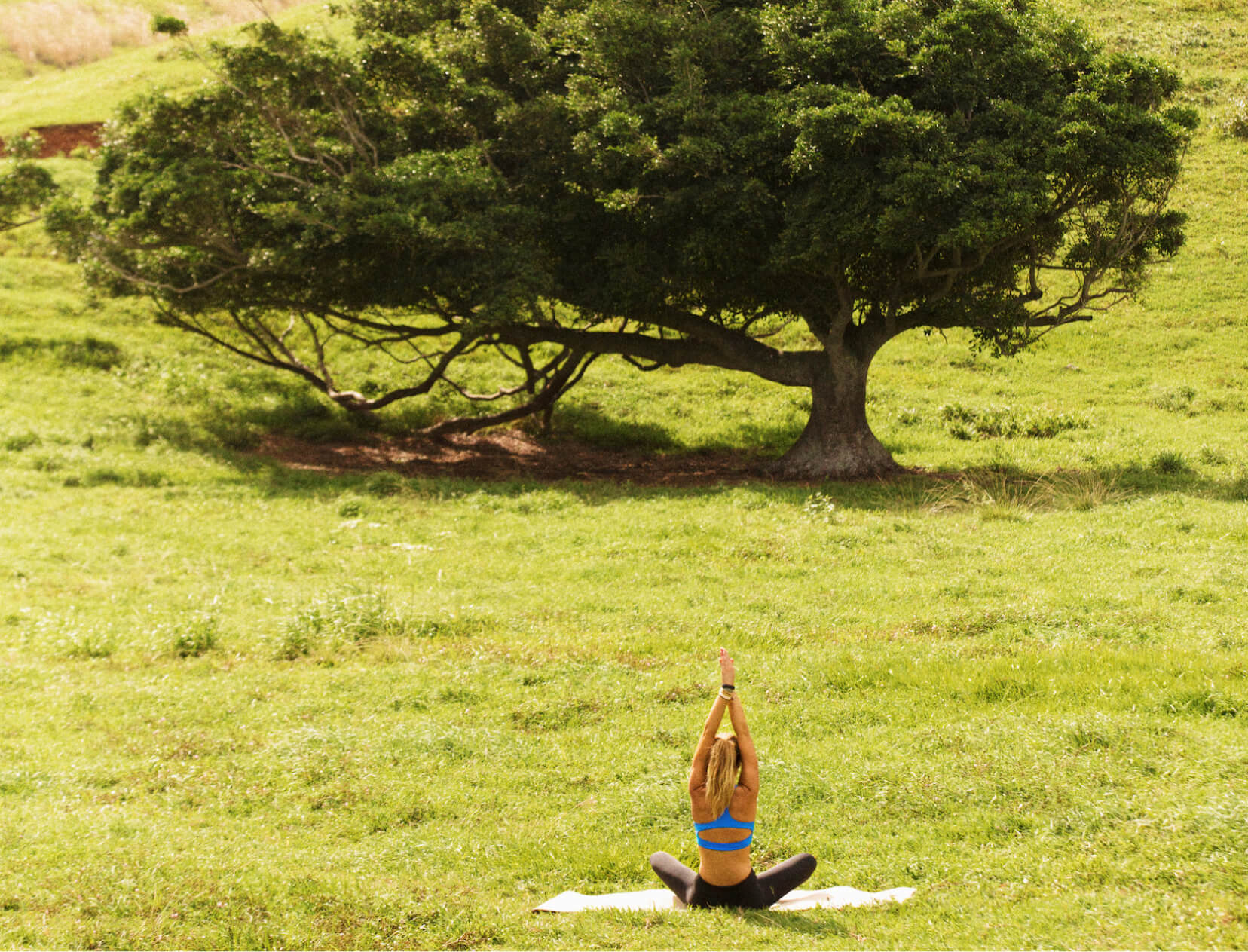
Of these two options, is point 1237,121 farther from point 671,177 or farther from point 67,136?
point 67,136

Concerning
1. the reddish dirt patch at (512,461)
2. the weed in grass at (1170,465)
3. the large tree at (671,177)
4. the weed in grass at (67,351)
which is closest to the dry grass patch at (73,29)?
the weed in grass at (67,351)

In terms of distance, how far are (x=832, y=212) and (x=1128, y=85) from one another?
19.4 feet

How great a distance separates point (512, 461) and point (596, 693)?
14069mm

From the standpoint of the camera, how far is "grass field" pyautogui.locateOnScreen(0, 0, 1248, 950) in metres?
6.39

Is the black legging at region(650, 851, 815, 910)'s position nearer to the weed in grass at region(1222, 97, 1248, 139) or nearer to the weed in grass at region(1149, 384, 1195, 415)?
the weed in grass at region(1149, 384, 1195, 415)

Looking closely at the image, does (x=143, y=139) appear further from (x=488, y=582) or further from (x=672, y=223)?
(x=488, y=582)

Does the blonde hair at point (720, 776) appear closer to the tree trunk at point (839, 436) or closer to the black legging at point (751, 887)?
the black legging at point (751, 887)

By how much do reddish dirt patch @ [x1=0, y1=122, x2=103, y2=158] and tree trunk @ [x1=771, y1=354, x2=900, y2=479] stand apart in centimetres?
3242

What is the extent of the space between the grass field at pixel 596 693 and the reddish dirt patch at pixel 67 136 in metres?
22.8

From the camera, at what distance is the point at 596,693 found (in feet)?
33.1

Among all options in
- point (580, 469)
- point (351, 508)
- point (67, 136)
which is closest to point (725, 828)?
point (351, 508)

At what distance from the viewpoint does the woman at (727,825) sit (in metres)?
6.16

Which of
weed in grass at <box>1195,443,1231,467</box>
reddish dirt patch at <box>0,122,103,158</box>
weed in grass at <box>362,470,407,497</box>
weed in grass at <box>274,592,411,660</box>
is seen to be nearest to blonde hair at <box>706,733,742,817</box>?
weed in grass at <box>274,592,411,660</box>

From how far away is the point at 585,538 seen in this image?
52.7ft
